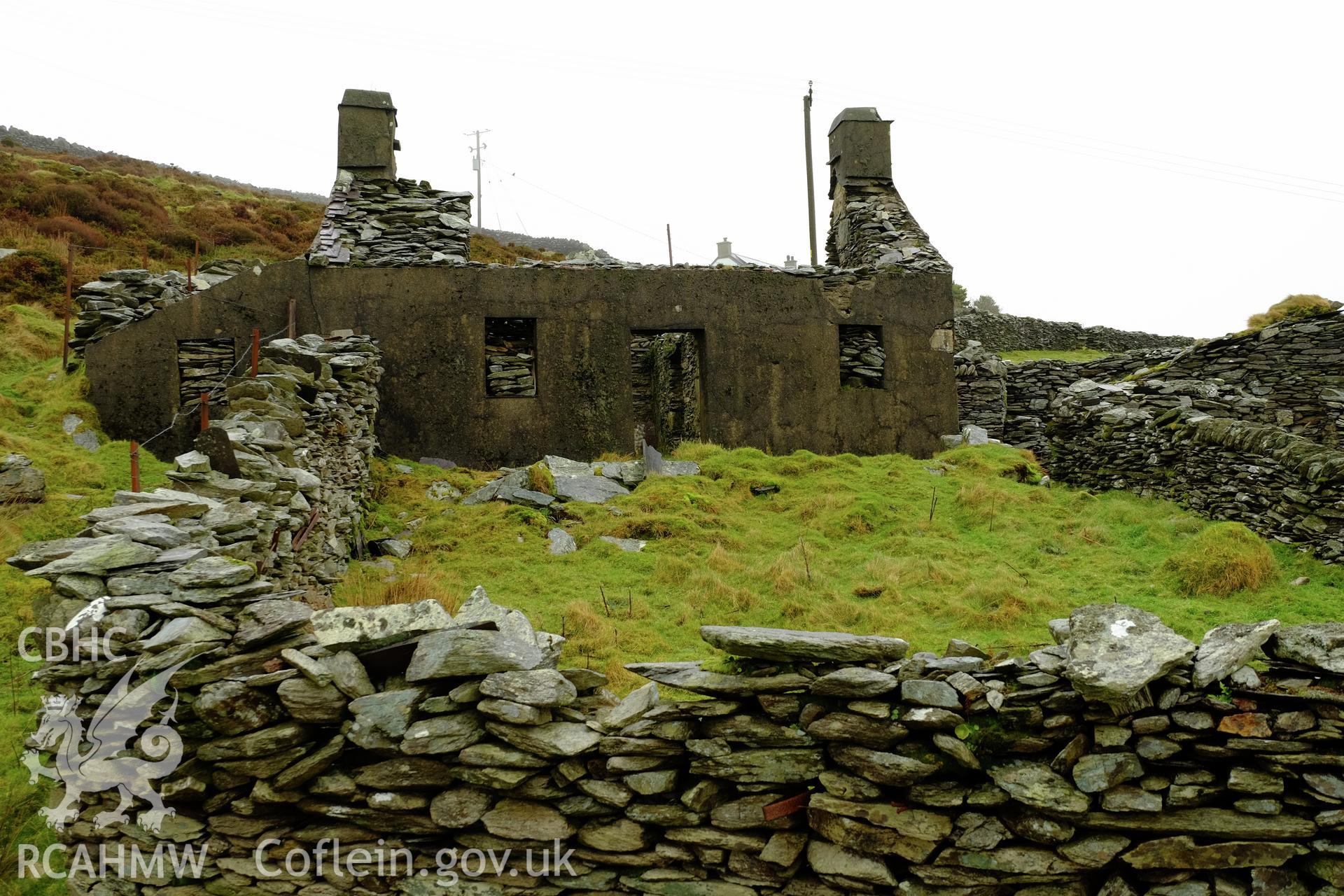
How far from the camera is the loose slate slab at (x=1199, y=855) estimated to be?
13.5 feet

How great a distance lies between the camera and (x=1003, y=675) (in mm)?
4441

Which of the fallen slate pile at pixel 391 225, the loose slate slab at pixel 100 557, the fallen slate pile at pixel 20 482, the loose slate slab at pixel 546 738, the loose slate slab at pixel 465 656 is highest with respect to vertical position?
the fallen slate pile at pixel 391 225

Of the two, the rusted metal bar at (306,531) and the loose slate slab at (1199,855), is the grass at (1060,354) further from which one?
the loose slate slab at (1199,855)

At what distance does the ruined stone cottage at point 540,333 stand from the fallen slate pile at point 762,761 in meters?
7.98

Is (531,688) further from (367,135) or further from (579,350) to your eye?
(367,135)

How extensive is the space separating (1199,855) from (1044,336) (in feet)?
89.2

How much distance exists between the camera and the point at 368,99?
1433 cm

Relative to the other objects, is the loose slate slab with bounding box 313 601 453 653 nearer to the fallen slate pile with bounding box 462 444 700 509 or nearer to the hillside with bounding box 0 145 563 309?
the fallen slate pile with bounding box 462 444 700 509

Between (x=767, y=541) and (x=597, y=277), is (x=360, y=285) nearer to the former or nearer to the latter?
(x=597, y=277)

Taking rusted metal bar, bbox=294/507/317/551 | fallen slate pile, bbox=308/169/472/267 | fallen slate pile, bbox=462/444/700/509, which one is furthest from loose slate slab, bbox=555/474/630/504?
fallen slate pile, bbox=308/169/472/267

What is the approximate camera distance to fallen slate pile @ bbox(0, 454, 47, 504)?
310 inches

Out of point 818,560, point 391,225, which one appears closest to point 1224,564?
point 818,560

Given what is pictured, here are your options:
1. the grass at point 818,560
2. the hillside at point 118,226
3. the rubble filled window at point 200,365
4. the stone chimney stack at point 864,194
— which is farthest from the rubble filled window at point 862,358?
the hillside at point 118,226

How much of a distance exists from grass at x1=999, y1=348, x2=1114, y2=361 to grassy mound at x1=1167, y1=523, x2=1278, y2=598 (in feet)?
60.0
